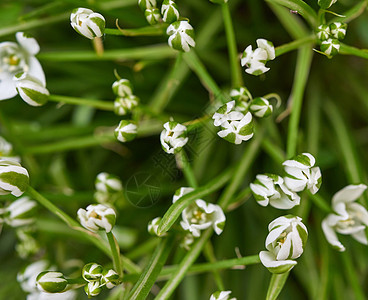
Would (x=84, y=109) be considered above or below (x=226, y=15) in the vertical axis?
below

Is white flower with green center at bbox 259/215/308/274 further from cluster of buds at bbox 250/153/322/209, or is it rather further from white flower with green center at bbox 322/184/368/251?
white flower with green center at bbox 322/184/368/251

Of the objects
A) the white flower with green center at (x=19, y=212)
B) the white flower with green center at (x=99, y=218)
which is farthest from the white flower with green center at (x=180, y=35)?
the white flower with green center at (x=19, y=212)

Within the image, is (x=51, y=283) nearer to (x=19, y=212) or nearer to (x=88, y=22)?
(x=19, y=212)

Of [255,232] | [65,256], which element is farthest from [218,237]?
[65,256]

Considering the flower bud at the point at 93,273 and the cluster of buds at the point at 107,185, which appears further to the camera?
the cluster of buds at the point at 107,185

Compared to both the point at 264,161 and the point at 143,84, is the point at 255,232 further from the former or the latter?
the point at 143,84

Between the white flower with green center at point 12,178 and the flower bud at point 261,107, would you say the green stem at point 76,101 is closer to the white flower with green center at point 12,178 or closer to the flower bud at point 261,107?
the white flower with green center at point 12,178
